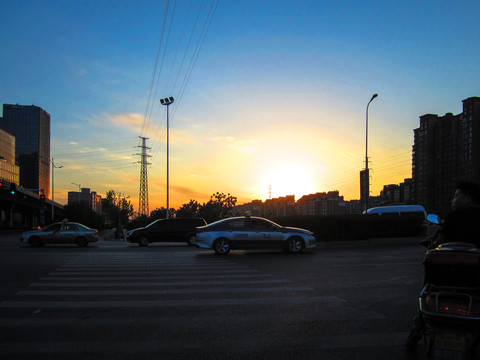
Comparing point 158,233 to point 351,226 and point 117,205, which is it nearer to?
point 351,226

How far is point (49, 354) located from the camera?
434cm

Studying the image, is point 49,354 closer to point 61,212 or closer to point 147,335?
point 147,335

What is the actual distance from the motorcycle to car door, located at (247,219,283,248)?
13.0 m

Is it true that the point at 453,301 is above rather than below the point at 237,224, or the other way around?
above

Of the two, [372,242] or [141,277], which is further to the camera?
[372,242]

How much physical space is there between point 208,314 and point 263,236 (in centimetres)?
1078

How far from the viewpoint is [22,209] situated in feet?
294

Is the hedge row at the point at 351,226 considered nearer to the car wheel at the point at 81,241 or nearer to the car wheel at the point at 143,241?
the car wheel at the point at 143,241

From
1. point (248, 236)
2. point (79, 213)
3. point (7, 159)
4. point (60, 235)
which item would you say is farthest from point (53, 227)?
point (7, 159)

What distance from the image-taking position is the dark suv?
23.9 m

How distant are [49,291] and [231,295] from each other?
380 cm

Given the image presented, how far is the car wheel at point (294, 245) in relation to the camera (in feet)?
55.0

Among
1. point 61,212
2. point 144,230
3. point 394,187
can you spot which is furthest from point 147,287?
point 394,187

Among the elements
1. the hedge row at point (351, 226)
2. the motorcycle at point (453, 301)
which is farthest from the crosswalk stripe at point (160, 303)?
the hedge row at point (351, 226)
